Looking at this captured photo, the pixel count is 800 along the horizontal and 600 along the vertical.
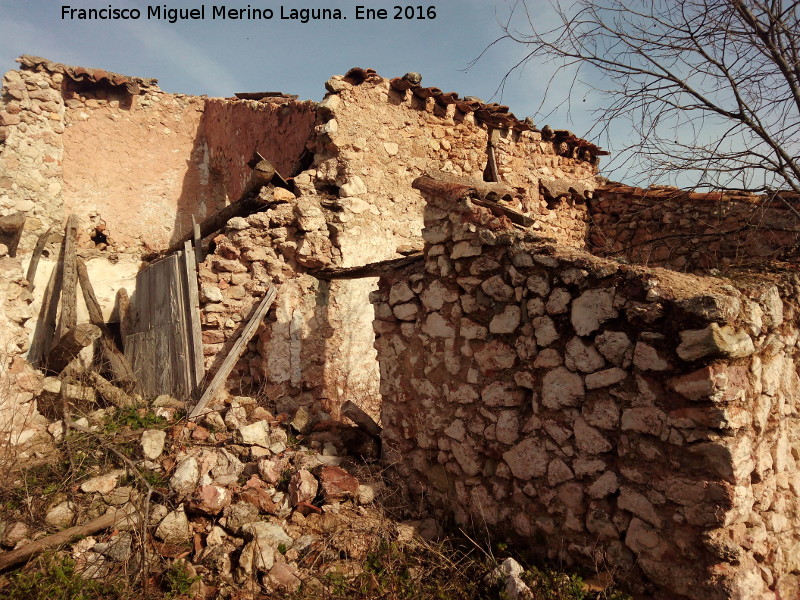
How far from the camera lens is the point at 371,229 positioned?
249 inches

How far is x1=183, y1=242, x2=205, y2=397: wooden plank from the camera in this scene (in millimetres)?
5566

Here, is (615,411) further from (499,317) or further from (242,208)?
(242,208)

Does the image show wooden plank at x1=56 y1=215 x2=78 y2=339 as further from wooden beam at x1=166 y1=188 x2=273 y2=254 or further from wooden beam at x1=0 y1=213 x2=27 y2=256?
wooden beam at x1=166 y1=188 x2=273 y2=254

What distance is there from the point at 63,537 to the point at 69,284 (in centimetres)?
534

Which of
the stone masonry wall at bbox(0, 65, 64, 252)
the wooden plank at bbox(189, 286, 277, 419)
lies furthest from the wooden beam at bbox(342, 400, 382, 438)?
the stone masonry wall at bbox(0, 65, 64, 252)

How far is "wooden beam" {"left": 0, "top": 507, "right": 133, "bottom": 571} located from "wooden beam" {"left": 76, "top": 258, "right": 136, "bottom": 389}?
3.02m

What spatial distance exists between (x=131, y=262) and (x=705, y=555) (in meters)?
8.82

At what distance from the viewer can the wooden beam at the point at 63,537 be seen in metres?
3.22

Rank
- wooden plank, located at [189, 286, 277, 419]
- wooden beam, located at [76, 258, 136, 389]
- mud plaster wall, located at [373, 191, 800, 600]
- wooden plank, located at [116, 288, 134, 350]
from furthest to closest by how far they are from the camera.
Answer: wooden plank, located at [116, 288, 134, 350], wooden beam, located at [76, 258, 136, 389], wooden plank, located at [189, 286, 277, 419], mud plaster wall, located at [373, 191, 800, 600]

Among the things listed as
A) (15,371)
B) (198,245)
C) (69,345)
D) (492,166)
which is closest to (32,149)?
(69,345)

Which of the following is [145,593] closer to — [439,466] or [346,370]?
[439,466]

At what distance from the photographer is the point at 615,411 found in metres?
2.73

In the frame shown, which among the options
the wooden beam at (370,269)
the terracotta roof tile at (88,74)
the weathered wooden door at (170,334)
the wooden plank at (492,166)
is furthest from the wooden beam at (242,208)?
the terracotta roof tile at (88,74)

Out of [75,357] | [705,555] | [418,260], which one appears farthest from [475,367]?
[75,357]
